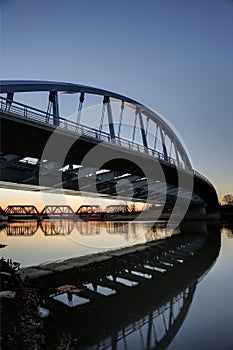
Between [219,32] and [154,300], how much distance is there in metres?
8.28

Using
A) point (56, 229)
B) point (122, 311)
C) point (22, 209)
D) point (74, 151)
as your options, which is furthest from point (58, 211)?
point (122, 311)

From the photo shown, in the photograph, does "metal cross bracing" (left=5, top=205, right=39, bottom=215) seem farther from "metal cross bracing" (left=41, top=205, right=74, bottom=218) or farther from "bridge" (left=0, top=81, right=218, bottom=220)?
"bridge" (left=0, top=81, right=218, bottom=220)

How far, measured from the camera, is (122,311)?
8703 millimetres

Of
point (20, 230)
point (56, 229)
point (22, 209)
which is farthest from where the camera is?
point (22, 209)

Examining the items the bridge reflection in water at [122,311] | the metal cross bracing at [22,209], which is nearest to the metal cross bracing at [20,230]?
the bridge reflection in water at [122,311]

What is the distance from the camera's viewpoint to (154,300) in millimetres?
9953

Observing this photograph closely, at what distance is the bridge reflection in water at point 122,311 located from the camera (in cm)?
675

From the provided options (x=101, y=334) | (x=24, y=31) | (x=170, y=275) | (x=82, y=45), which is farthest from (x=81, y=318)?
(x=82, y=45)

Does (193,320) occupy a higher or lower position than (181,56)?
lower

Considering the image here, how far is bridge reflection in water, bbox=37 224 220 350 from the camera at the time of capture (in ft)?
22.1

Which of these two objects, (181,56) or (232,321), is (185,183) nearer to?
(181,56)

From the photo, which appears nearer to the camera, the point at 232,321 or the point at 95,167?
the point at 232,321

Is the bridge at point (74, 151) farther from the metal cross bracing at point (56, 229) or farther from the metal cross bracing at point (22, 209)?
the metal cross bracing at point (22, 209)

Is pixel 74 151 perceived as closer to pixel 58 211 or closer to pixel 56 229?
pixel 56 229
